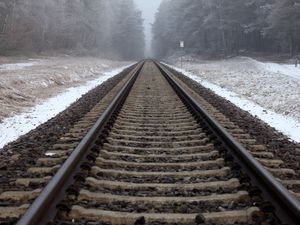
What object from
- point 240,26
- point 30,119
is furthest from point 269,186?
point 240,26

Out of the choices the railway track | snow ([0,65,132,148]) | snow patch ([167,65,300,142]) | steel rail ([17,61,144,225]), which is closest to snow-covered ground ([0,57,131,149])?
snow ([0,65,132,148])

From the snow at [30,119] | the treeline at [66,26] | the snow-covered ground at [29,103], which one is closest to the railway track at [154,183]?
the snow at [30,119]

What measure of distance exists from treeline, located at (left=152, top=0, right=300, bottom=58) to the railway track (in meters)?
36.9

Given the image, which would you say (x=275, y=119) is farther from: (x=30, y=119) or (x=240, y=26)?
(x=240, y=26)

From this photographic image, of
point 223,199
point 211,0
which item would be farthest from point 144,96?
point 211,0

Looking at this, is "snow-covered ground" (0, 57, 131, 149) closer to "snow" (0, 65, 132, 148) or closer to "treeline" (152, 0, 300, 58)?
"snow" (0, 65, 132, 148)

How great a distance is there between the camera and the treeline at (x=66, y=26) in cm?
4659

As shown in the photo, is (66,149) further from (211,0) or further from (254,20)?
(211,0)

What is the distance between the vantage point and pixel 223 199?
4.29m

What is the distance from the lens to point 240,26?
59.9 metres

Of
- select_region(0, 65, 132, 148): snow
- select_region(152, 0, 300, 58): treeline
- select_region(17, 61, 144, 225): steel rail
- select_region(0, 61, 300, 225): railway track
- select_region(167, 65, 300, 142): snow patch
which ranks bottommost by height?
select_region(167, 65, 300, 142): snow patch

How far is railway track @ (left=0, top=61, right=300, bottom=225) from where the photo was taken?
382cm

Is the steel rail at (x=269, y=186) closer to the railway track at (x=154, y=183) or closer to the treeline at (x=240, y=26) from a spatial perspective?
the railway track at (x=154, y=183)

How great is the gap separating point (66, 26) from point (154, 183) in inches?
2478
